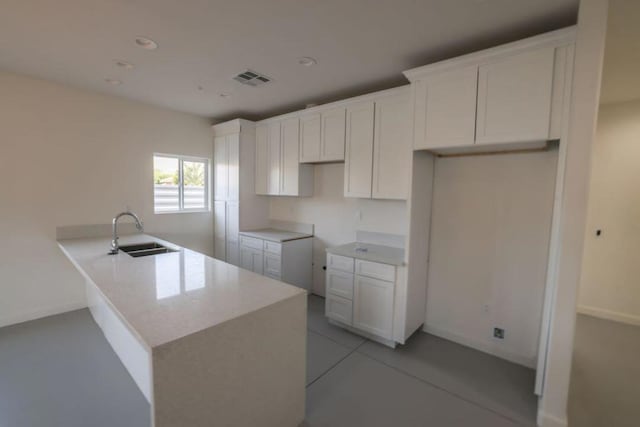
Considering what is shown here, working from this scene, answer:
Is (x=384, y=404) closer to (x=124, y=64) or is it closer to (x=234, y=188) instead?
(x=234, y=188)

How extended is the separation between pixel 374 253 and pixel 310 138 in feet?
5.53

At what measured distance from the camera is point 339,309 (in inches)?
121

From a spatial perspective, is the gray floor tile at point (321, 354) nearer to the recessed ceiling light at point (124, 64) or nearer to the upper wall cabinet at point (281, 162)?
the upper wall cabinet at point (281, 162)

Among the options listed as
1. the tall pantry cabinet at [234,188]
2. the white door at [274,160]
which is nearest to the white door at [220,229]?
the tall pantry cabinet at [234,188]

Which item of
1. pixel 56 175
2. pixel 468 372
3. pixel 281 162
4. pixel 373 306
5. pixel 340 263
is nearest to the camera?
pixel 468 372

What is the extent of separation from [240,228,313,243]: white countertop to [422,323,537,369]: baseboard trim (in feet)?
6.44

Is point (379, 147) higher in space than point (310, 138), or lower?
lower

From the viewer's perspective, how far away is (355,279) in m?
2.94

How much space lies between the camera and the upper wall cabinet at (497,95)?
188 centimetres

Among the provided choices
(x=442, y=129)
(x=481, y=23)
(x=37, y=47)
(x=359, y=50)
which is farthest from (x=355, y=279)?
(x=37, y=47)

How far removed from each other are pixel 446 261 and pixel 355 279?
99 cm

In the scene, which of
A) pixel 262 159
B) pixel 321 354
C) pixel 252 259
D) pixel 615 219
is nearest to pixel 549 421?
pixel 321 354

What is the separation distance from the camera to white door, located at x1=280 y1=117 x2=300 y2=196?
3775mm

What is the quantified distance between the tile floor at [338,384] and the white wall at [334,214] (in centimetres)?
124
